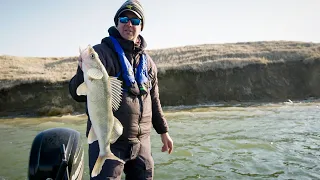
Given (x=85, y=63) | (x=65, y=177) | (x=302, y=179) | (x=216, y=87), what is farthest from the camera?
(x=216, y=87)

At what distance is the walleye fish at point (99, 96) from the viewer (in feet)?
8.55

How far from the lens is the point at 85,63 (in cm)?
262

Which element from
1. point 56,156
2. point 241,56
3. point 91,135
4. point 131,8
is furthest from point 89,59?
point 241,56

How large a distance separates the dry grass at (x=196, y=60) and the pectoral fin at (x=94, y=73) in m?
21.2

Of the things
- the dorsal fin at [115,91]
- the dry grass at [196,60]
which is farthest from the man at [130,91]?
the dry grass at [196,60]

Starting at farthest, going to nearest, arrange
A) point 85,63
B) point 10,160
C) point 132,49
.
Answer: point 10,160 < point 132,49 < point 85,63

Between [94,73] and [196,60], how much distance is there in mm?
24823

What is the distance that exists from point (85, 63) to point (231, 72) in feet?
73.2

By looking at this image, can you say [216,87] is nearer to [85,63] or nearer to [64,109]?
[64,109]

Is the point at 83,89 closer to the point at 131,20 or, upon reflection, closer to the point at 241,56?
the point at 131,20

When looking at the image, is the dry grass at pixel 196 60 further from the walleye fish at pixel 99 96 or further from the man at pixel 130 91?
the walleye fish at pixel 99 96

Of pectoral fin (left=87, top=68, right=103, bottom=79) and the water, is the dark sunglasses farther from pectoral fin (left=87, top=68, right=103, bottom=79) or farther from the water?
the water

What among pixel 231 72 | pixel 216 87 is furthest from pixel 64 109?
pixel 231 72

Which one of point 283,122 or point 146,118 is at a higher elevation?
point 146,118
